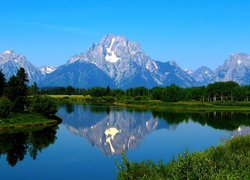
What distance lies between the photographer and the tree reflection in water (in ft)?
257

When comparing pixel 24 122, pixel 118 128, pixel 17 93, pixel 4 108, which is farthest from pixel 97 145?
pixel 17 93

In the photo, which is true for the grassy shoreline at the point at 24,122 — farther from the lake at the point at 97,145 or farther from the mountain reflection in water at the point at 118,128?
the mountain reflection in water at the point at 118,128

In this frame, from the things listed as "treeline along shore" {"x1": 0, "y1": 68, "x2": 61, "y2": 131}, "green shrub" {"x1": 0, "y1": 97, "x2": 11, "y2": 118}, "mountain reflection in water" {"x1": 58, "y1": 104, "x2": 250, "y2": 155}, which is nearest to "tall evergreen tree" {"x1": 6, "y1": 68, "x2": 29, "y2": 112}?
"treeline along shore" {"x1": 0, "y1": 68, "x2": 61, "y2": 131}

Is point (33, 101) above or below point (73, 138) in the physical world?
above

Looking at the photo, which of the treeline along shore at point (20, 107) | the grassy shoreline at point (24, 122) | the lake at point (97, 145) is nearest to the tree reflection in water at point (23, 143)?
the lake at point (97, 145)

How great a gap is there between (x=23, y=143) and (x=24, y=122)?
2953cm

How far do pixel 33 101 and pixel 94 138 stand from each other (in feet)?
105

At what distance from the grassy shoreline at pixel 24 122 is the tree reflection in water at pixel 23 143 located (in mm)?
7772

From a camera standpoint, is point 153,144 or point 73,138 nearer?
point 153,144

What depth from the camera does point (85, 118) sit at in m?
170

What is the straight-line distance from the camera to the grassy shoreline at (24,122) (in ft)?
367

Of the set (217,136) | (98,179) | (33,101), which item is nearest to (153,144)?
(217,136)

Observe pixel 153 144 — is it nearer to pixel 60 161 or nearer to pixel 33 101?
pixel 60 161

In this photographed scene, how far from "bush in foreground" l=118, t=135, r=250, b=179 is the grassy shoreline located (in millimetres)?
77486
